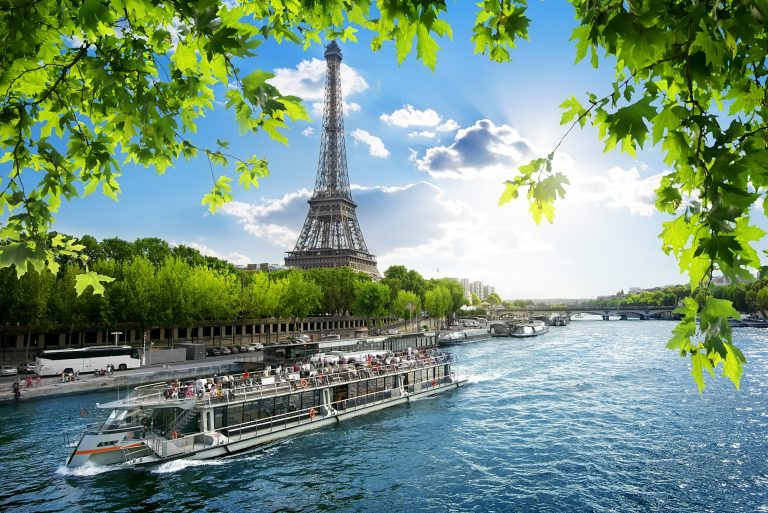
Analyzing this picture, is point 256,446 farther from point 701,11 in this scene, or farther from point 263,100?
point 701,11

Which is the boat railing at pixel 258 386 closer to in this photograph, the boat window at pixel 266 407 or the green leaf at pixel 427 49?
the boat window at pixel 266 407

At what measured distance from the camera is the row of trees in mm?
46031

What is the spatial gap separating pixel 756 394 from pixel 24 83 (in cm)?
4474

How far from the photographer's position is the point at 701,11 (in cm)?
257

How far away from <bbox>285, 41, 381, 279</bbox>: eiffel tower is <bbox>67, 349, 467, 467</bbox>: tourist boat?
8912 cm

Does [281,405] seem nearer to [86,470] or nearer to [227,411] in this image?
[227,411]

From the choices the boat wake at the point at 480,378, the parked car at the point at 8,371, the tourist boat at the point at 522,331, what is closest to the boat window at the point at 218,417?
the boat wake at the point at 480,378

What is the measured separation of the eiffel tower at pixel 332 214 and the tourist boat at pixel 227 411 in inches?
3509

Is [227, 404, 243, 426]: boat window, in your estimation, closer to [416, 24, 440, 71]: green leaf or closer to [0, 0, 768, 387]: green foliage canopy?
[0, 0, 768, 387]: green foliage canopy

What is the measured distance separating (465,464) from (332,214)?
11101cm

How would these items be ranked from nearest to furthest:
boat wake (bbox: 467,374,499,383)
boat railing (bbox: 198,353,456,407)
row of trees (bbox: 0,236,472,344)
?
boat railing (bbox: 198,353,456,407)
row of trees (bbox: 0,236,472,344)
boat wake (bbox: 467,374,499,383)

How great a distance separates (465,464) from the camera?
2281 cm

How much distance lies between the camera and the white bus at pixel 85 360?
41469 millimetres

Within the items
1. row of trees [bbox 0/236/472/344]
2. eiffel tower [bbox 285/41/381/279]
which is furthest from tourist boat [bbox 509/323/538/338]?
eiffel tower [bbox 285/41/381/279]
